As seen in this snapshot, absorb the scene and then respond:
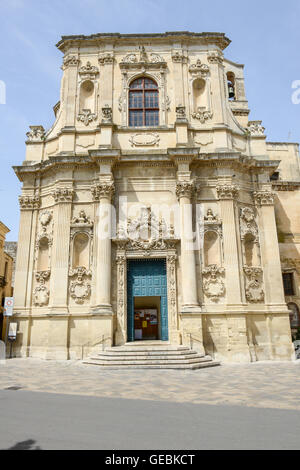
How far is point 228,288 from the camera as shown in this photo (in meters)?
16.0

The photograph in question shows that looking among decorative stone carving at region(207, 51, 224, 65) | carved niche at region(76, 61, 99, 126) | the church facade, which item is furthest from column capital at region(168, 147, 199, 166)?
decorative stone carving at region(207, 51, 224, 65)

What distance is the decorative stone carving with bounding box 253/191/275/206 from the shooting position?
58.7 feet

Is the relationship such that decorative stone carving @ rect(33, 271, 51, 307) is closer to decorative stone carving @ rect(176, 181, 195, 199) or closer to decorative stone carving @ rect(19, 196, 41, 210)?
decorative stone carving @ rect(19, 196, 41, 210)

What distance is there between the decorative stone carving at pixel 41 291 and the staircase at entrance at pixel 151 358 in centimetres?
401

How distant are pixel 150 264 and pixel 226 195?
502 centimetres

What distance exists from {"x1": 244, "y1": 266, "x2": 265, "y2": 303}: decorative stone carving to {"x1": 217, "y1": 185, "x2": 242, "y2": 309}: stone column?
0.64m

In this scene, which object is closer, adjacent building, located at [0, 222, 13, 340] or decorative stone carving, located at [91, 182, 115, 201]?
decorative stone carving, located at [91, 182, 115, 201]

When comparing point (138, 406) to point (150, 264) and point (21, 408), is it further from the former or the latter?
point (150, 264)

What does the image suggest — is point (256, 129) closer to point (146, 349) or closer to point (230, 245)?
point (230, 245)

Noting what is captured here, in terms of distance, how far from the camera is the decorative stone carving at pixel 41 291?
54.0 feet

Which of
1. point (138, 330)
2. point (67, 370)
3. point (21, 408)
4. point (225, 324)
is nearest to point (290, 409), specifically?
point (21, 408)

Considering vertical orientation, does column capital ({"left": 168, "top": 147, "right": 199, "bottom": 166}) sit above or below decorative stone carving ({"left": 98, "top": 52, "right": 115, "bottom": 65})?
below

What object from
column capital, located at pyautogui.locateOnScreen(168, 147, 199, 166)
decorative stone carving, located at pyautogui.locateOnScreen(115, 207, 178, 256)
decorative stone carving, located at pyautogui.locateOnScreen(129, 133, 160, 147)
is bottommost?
decorative stone carving, located at pyautogui.locateOnScreen(115, 207, 178, 256)

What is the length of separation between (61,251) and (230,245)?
315 inches
